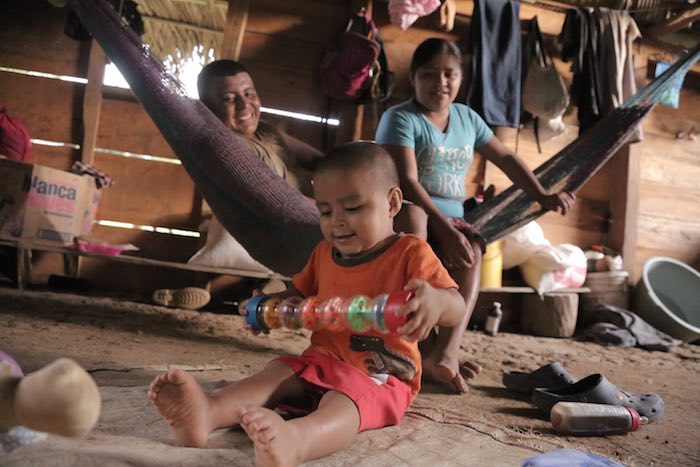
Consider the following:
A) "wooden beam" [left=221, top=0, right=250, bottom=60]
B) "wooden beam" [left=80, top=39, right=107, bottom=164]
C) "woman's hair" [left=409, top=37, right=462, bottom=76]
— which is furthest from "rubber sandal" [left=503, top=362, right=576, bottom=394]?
"wooden beam" [left=80, top=39, right=107, bottom=164]

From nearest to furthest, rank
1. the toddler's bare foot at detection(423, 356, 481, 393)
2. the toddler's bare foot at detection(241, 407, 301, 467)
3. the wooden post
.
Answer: the toddler's bare foot at detection(241, 407, 301, 467) < the toddler's bare foot at detection(423, 356, 481, 393) < the wooden post

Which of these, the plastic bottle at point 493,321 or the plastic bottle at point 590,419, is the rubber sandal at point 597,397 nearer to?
the plastic bottle at point 590,419

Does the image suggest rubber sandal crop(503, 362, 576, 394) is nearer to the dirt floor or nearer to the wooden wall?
the dirt floor

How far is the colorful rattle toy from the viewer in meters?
0.74

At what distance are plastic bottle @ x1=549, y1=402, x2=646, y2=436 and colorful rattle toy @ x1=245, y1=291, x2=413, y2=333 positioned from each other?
1.59 feet

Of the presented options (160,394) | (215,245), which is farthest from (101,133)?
(160,394)

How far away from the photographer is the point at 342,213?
943 millimetres

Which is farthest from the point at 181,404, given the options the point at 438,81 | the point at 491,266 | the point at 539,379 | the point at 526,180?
the point at 491,266

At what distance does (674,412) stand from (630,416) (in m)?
0.35

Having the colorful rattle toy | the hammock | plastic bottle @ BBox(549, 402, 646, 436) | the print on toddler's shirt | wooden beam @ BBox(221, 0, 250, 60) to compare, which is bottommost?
plastic bottle @ BBox(549, 402, 646, 436)

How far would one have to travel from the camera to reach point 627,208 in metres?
3.03

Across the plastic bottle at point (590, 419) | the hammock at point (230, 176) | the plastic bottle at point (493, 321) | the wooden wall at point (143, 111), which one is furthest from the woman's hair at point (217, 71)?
the plastic bottle at point (493, 321)

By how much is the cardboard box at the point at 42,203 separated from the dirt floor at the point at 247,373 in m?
0.27

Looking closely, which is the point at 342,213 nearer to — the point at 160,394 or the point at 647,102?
the point at 160,394
